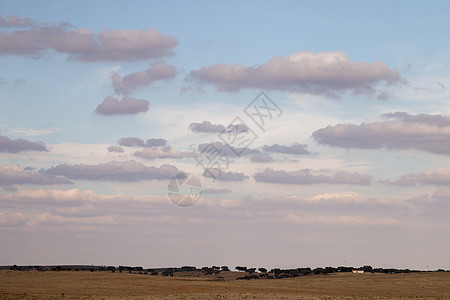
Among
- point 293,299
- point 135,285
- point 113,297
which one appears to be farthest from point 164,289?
point 293,299

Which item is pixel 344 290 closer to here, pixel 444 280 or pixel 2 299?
pixel 444 280

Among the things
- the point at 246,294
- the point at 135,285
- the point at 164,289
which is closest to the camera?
the point at 246,294

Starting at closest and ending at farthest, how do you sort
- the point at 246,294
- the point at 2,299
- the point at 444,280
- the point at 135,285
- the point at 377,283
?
the point at 2,299 < the point at 246,294 < the point at 135,285 < the point at 377,283 < the point at 444,280

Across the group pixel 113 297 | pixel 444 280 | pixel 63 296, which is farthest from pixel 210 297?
pixel 444 280

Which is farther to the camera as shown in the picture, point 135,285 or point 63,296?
point 135,285

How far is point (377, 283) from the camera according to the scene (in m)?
141

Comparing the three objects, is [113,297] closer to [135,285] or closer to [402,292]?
[135,285]

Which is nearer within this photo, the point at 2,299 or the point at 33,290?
the point at 2,299

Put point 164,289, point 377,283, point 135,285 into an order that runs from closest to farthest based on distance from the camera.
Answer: point 164,289 < point 135,285 < point 377,283

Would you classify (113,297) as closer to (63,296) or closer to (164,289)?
(63,296)

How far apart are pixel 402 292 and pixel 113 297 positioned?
2329 inches

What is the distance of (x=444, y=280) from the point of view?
15338 cm

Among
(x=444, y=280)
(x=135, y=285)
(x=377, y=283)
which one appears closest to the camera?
(x=135, y=285)

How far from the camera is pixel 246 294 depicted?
343 ft
